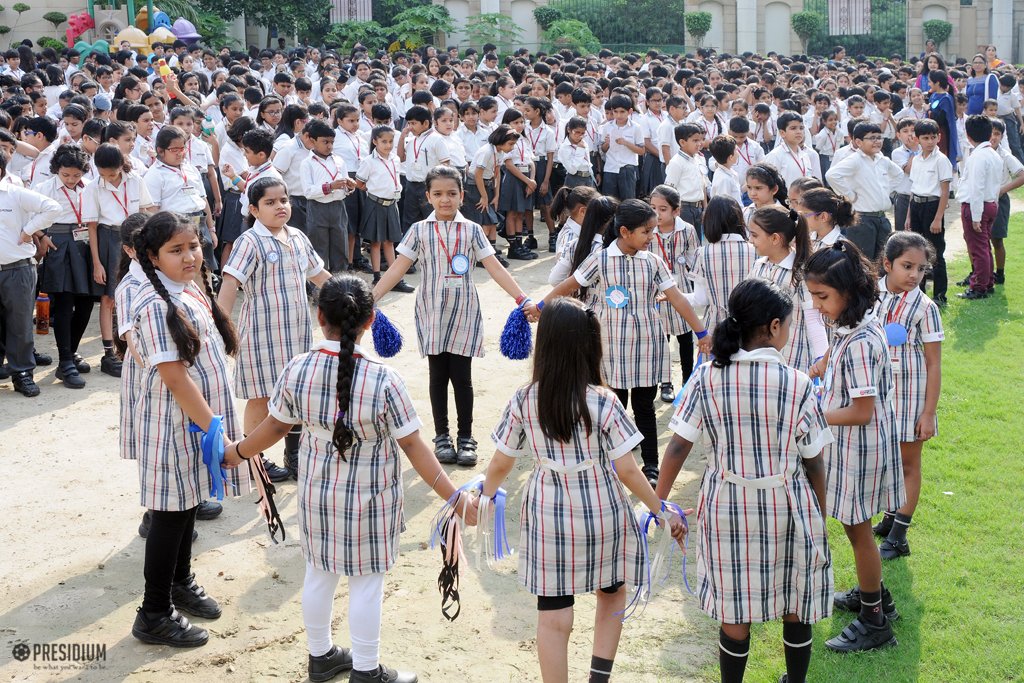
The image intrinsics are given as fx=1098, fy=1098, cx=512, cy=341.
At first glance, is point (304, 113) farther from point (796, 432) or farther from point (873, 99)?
point (873, 99)

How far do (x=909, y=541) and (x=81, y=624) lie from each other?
3.87m

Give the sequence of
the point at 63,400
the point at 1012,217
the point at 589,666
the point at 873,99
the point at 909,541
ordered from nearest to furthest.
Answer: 1. the point at 589,666
2. the point at 909,541
3. the point at 63,400
4. the point at 1012,217
5. the point at 873,99

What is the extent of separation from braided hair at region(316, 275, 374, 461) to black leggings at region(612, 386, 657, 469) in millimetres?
2441

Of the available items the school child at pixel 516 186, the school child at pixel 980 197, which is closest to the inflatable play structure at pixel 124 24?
the school child at pixel 516 186

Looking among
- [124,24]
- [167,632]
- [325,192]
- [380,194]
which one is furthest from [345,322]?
[124,24]

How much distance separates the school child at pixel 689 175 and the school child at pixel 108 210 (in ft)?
14.5

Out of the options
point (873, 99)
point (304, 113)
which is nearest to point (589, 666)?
point (304, 113)

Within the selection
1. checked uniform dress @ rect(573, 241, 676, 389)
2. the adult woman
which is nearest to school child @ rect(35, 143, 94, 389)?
A: checked uniform dress @ rect(573, 241, 676, 389)

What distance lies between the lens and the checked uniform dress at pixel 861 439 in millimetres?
4258

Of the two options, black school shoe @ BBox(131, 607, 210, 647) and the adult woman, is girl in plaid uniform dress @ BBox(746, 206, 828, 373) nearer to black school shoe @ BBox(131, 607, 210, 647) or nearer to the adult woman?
black school shoe @ BBox(131, 607, 210, 647)

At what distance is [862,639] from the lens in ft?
14.5

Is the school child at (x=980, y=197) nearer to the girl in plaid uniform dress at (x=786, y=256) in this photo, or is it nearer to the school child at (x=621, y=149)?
the school child at (x=621, y=149)

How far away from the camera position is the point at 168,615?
4512 mm

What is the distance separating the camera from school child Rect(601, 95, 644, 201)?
12266 millimetres
